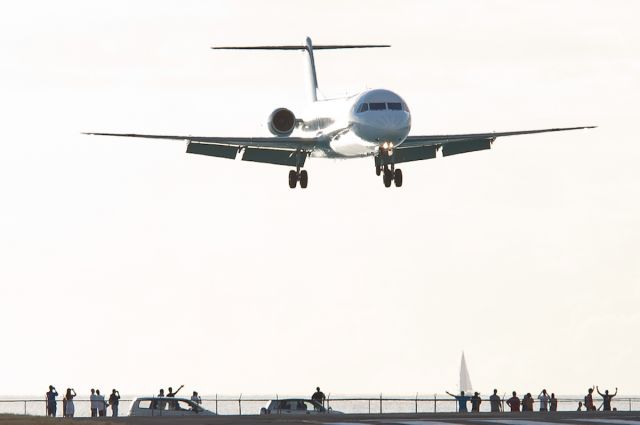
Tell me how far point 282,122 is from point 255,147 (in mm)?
2524

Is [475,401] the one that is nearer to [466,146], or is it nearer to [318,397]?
[318,397]

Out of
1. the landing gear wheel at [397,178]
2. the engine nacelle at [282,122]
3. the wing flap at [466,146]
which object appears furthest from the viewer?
the engine nacelle at [282,122]

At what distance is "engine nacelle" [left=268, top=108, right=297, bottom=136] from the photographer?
56.4m

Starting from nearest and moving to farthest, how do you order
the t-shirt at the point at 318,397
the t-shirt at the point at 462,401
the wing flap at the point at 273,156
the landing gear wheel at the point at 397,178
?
the landing gear wheel at the point at 397,178, the t-shirt at the point at 462,401, the t-shirt at the point at 318,397, the wing flap at the point at 273,156

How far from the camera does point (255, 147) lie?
5456 centimetres

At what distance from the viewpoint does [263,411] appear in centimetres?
4909

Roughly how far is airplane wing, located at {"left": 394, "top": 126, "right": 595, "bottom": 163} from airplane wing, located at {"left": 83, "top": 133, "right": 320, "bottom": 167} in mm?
3872

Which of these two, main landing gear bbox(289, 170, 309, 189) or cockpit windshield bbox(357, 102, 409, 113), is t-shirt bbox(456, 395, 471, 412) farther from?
cockpit windshield bbox(357, 102, 409, 113)

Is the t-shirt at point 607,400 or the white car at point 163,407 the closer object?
the white car at point 163,407

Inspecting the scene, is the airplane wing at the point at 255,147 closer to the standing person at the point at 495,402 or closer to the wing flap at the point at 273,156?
the wing flap at the point at 273,156

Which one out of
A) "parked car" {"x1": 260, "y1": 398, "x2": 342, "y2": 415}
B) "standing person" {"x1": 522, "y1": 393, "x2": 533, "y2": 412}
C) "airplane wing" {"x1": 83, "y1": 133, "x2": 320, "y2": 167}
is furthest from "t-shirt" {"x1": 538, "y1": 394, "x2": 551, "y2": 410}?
"airplane wing" {"x1": 83, "y1": 133, "x2": 320, "y2": 167}

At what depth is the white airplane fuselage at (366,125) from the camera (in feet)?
155

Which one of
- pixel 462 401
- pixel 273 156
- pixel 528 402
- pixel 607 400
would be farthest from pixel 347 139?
pixel 607 400

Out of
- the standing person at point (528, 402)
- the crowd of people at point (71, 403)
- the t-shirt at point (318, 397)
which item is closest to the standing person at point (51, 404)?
the crowd of people at point (71, 403)
